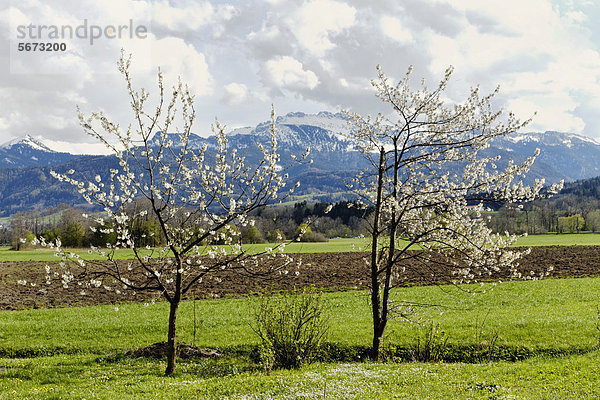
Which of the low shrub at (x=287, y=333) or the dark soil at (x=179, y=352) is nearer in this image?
the low shrub at (x=287, y=333)

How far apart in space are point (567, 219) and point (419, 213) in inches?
5911

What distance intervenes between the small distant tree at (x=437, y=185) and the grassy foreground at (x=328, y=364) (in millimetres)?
3049

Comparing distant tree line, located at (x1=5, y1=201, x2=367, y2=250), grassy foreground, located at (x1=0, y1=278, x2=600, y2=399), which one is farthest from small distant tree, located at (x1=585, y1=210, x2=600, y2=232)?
grassy foreground, located at (x1=0, y1=278, x2=600, y2=399)

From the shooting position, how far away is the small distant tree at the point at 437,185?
40.8 feet

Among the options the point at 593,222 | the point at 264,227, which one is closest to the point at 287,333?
the point at 264,227

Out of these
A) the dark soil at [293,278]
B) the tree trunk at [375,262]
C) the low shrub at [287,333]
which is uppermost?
the tree trunk at [375,262]

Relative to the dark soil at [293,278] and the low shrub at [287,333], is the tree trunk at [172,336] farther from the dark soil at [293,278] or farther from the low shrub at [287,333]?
the dark soil at [293,278]

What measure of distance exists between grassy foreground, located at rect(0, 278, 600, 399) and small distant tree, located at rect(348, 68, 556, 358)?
3.05 meters

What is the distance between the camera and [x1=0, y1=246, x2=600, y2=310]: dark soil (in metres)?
31.3

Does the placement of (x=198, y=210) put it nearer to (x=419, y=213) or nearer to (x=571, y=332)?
(x=419, y=213)

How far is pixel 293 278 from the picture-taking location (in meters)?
41.2

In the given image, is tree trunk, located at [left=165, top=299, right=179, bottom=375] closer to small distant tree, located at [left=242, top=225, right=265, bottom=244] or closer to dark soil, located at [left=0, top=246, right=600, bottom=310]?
dark soil, located at [left=0, top=246, right=600, bottom=310]

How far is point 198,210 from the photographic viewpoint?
522 inches

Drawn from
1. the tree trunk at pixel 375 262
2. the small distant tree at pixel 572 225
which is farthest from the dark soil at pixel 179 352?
the small distant tree at pixel 572 225
